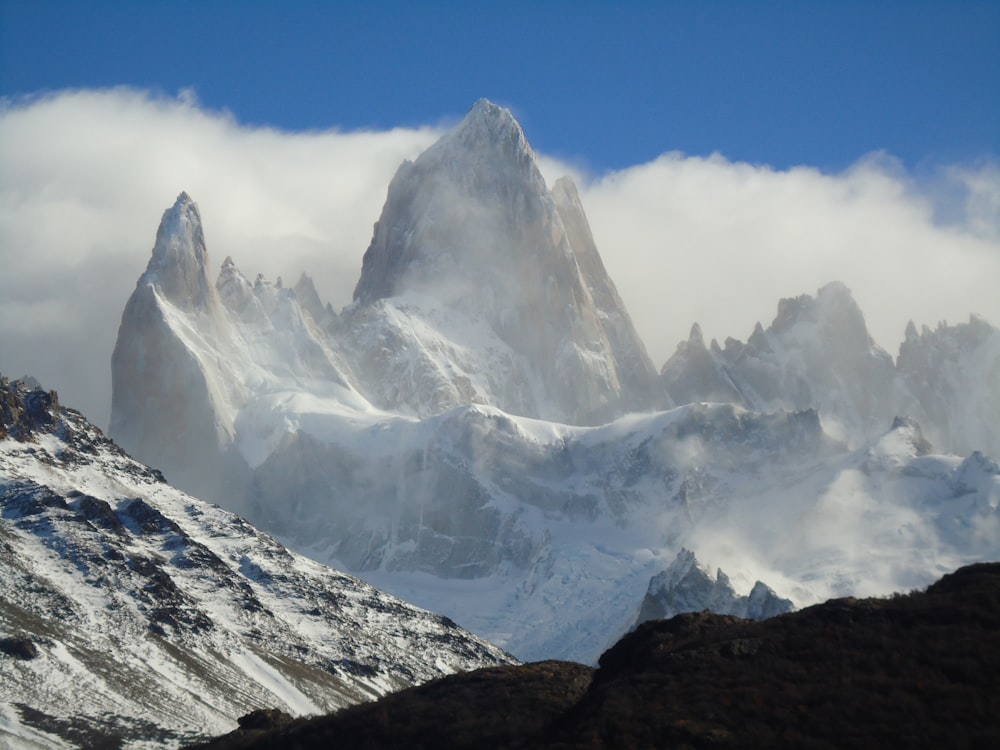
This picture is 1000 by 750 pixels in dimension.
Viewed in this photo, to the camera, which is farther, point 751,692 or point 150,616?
point 150,616

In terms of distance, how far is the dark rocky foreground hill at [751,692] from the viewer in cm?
5094

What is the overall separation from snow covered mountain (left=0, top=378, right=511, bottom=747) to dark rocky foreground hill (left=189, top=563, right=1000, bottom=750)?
54785 mm

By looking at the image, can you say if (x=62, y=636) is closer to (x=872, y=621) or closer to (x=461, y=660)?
(x=461, y=660)

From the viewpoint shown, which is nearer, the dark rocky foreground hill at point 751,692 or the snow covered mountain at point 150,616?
the dark rocky foreground hill at point 751,692

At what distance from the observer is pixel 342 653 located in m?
158

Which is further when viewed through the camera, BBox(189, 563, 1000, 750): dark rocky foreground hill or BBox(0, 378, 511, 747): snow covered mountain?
BBox(0, 378, 511, 747): snow covered mountain

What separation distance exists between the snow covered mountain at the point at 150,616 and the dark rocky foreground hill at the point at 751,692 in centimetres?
5479

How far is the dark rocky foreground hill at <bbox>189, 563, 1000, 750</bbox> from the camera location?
167ft

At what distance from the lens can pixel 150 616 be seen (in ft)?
473

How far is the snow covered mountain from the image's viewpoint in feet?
400

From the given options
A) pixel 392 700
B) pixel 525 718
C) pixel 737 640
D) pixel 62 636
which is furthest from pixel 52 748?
pixel 737 640

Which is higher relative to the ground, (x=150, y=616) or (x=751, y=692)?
(x=150, y=616)

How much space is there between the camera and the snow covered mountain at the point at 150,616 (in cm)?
12194

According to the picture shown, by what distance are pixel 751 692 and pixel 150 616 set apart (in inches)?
3928
